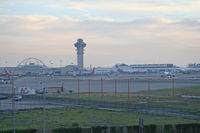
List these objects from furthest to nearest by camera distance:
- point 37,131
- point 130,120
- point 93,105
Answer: point 93,105 < point 130,120 < point 37,131

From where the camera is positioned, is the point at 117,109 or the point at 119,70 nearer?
the point at 117,109

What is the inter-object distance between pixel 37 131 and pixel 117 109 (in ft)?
40.8

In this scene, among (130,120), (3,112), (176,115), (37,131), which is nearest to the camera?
(37,131)

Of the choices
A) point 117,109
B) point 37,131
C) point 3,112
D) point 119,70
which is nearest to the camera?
point 37,131

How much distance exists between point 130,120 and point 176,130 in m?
4.69

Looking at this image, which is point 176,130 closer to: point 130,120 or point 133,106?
point 130,120

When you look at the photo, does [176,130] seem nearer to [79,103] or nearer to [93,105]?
[93,105]

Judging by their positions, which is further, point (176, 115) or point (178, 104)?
point (178, 104)

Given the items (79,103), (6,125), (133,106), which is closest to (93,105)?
(79,103)

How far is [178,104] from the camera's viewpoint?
29.0 metres

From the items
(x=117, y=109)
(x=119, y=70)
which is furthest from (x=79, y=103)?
(x=119, y=70)

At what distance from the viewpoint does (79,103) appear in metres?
32.5

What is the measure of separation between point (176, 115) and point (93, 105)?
32.6 feet

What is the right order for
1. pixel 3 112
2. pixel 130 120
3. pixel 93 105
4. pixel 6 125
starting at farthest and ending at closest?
pixel 93 105
pixel 3 112
pixel 130 120
pixel 6 125
